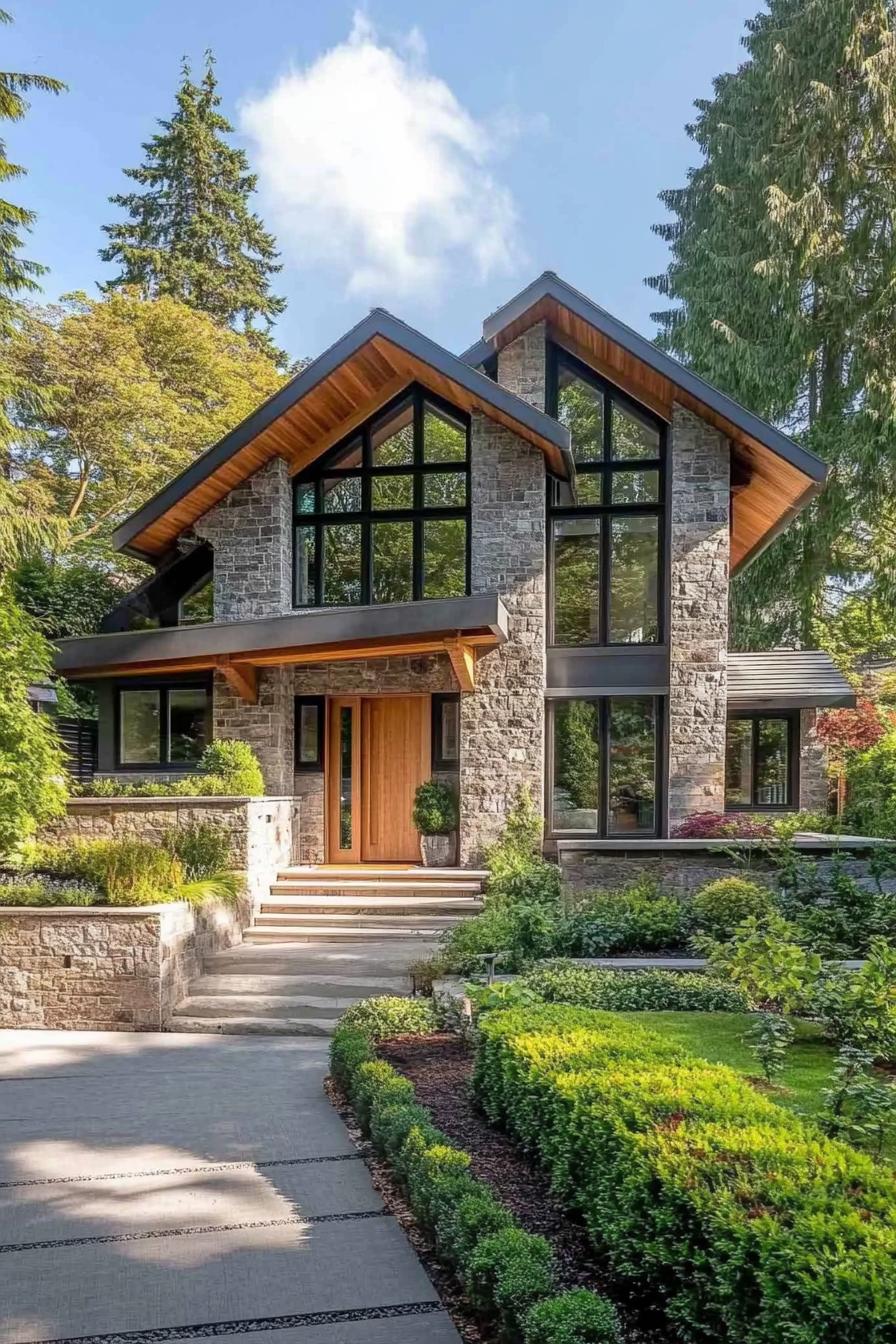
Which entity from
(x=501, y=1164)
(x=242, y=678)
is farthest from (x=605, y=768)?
(x=501, y=1164)

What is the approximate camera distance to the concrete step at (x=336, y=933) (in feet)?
33.1

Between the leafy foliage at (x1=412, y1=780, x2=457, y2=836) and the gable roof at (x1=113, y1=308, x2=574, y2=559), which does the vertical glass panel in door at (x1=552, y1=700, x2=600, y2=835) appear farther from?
the gable roof at (x1=113, y1=308, x2=574, y2=559)

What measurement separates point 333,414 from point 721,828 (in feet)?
26.8

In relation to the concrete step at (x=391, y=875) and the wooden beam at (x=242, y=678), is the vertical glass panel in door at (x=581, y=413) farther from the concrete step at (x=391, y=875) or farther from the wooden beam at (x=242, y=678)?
the concrete step at (x=391, y=875)

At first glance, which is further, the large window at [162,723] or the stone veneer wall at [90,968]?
the large window at [162,723]

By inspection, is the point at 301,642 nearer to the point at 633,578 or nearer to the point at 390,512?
the point at 390,512

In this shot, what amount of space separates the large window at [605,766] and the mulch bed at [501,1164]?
644 centimetres

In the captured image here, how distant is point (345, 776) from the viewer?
1315 centimetres

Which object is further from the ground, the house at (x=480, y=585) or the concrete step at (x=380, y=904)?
the house at (x=480, y=585)

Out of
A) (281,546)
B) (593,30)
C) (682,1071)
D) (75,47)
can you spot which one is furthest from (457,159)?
(682,1071)

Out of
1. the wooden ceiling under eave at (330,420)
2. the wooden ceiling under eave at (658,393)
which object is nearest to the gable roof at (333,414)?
the wooden ceiling under eave at (330,420)

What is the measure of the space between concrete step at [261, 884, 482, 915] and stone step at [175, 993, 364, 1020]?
241cm

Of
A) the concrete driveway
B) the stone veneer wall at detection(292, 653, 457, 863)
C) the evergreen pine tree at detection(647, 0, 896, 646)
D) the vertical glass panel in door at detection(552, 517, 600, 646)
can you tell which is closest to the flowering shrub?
the vertical glass panel in door at detection(552, 517, 600, 646)

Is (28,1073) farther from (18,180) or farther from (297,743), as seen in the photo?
(18,180)
